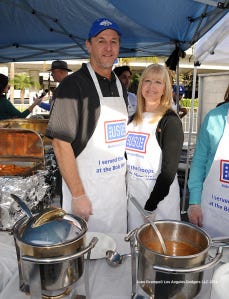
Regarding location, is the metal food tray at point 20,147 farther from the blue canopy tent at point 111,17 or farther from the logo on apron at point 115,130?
the blue canopy tent at point 111,17

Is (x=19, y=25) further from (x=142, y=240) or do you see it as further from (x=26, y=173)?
(x=142, y=240)

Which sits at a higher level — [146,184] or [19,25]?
[19,25]

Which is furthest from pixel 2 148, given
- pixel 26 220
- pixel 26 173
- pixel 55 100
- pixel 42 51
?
pixel 42 51

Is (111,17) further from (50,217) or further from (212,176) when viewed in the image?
(50,217)

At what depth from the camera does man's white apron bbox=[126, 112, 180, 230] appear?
1637mm

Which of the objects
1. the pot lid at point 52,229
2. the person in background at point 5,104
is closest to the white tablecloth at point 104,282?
the pot lid at point 52,229

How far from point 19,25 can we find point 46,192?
2762 millimetres

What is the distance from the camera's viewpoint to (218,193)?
1.36 metres

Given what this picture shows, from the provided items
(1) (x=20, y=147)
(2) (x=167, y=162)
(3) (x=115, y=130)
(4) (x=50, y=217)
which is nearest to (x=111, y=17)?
(1) (x=20, y=147)

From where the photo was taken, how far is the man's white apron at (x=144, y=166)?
1.64 metres

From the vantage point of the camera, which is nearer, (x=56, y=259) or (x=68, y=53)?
(x=56, y=259)

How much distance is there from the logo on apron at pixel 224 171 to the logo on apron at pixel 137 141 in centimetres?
44

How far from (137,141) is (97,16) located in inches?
85.0

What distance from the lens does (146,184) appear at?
168 centimetres
